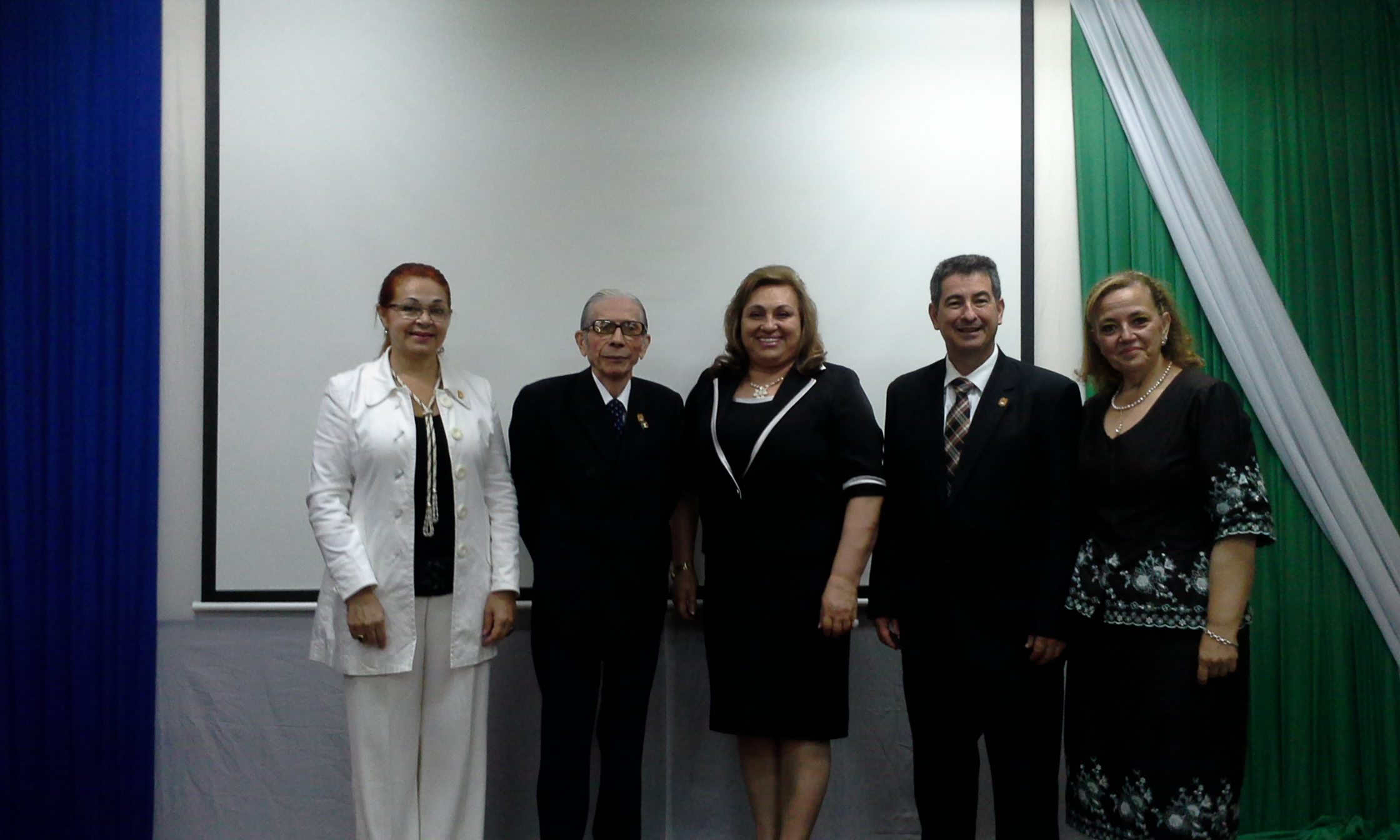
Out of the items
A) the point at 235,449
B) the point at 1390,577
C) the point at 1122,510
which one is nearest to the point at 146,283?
the point at 235,449

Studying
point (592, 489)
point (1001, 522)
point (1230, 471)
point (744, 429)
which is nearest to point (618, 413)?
point (592, 489)

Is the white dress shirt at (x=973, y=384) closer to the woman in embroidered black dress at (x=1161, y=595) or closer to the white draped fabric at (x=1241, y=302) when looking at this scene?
the woman in embroidered black dress at (x=1161, y=595)

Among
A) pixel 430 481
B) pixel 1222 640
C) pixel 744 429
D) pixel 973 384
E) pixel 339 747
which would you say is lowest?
pixel 339 747

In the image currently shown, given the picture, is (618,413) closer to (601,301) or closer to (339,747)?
(601,301)

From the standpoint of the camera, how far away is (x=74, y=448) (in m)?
2.61

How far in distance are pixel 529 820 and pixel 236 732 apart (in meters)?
1.00

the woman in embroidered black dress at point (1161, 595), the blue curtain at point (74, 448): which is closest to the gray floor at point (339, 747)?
the blue curtain at point (74, 448)

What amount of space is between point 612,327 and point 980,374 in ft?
3.13

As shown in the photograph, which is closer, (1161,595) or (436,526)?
(1161,595)

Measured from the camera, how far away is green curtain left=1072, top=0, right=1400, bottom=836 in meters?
2.52

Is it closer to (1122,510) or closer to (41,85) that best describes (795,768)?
(1122,510)

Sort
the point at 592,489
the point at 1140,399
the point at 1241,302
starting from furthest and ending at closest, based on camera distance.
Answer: the point at 1241,302 < the point at 592,489 < the point at 1140,399

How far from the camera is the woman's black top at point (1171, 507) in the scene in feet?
5.75

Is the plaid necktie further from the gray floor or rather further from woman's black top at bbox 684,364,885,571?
the gray floor
